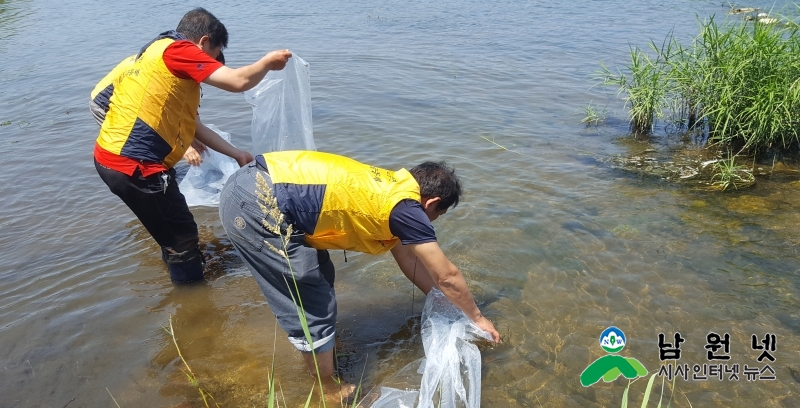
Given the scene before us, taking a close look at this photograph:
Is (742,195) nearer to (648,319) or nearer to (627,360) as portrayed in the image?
(648,319)

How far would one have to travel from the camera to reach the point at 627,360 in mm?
3246

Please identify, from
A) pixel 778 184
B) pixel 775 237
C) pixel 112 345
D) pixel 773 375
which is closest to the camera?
pixel 773 375

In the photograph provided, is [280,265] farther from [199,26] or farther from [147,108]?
[199,26]

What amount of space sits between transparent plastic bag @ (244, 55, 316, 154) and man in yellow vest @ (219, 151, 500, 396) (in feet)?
5.01

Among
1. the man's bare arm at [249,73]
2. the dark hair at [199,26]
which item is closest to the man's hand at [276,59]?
the man's bare arm at [249,73]

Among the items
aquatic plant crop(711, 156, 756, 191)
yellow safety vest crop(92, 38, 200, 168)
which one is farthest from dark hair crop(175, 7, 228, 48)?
aquatic plant crop(711, 156, 756, 191)

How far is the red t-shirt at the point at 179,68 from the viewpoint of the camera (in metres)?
3.00

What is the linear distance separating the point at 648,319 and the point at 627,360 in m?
0.47

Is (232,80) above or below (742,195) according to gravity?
above

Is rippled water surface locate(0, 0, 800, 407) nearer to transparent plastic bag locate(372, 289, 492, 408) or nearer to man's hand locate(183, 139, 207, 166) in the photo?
transparent plastic bag locate(372, 289, 492, 408)

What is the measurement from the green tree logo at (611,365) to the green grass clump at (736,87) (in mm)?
3617

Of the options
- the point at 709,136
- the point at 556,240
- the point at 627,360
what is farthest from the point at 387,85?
the point at 627,360

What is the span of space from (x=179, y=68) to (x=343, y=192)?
131cm

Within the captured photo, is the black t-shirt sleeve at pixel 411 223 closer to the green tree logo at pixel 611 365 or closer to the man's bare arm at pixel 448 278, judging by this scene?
the man's bare arm at pixel 448 278
